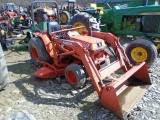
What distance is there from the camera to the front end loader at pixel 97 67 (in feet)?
9.64

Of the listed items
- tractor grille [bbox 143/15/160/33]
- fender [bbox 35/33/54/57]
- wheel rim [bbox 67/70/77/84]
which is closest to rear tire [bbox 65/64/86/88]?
wheel rim [bbox 67/70/77/84]

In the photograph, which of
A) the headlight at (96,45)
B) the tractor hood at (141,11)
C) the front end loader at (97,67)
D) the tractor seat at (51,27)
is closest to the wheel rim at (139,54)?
the front end loader at (97,67)

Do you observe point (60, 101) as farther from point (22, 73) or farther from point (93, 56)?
point (22, 73)

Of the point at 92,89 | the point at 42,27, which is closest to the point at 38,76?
the point at 92,89

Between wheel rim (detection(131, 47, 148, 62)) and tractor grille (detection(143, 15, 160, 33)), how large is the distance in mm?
1642

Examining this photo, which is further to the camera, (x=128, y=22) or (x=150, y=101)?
(x=128, y=22)

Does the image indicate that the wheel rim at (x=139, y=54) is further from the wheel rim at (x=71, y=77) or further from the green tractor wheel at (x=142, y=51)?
the wheel rim at (x=71, y=77)

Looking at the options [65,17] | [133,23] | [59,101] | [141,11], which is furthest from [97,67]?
[65,17]

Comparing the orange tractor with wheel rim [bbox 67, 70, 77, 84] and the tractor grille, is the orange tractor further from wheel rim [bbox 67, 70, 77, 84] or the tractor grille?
the tractor grille

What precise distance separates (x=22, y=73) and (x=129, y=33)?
148 inches

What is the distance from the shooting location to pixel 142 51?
15.0 ft

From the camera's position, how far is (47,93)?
3.55 meters

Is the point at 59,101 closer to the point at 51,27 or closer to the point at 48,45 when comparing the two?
the point at 48,45

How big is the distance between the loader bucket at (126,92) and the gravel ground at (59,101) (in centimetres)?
11
